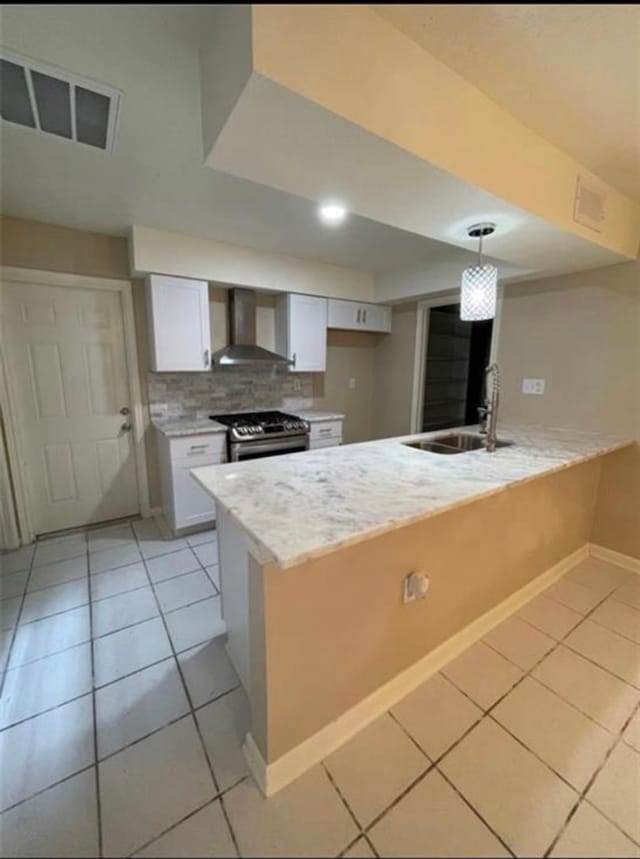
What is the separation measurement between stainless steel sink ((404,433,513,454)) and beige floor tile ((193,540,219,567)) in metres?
1.59

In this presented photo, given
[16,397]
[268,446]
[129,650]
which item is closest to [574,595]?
[268,446]

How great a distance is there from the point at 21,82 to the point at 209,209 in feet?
3.59

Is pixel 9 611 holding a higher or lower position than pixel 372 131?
lower

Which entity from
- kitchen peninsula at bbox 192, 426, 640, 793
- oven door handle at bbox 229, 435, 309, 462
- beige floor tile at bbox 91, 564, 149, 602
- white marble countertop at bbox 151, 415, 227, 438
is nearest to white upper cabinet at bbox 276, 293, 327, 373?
oven door handle at bbox 229, 435, 309, 462

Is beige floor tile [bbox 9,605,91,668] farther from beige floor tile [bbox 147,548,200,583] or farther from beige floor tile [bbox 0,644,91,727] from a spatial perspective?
beige floor tile [bbox 147,548,200,583]

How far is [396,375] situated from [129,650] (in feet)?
11.7

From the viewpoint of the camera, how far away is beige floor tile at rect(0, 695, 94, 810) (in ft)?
4.03

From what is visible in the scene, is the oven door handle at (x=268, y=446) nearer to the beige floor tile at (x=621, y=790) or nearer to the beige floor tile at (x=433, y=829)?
the beige floor tile at (x=433, y=829)

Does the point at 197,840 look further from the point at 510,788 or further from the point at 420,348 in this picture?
the point at 420,348

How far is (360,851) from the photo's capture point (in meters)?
1.06

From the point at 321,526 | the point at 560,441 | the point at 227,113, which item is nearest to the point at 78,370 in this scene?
the point at 227,113

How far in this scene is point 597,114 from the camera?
4.62ft

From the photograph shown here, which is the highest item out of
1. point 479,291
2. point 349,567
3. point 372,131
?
point 372,131

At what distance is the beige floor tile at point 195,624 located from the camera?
1866 mm
